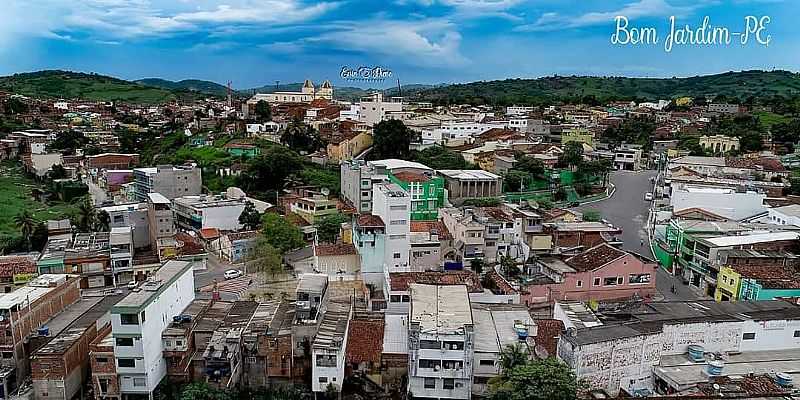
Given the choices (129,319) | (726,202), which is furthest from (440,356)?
(726,202)

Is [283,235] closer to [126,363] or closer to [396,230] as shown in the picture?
[396,230]

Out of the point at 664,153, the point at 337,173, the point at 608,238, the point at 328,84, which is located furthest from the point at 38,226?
the point at 328,84

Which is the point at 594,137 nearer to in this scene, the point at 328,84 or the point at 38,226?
the point at 328,84

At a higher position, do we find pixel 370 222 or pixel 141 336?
pixel 370 222

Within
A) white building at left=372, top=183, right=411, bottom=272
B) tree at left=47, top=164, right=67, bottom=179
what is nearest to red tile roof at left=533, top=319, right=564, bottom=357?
white building at left=372, top=183, right=411, bottom=272

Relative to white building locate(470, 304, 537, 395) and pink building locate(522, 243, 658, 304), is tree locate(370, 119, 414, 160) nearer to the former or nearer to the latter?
pink building locate(522, 243, 658, 304)

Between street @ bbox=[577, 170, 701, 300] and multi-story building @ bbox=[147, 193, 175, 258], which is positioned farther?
multi-story building @ bbox=[147, 193, 175, 258]
